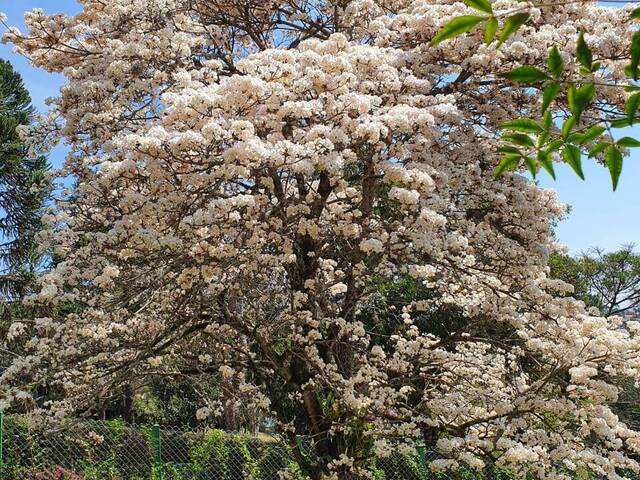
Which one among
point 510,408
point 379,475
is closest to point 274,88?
point 510,408

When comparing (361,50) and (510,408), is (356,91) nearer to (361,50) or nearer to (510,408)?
(361,50)

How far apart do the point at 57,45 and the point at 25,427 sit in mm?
4054

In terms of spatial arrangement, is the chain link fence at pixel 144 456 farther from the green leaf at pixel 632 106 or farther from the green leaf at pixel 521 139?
the green leaf at pixel 632 106

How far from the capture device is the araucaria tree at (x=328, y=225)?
17.9ft

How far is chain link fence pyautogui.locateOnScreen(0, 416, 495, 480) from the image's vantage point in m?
7.84

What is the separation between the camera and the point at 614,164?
4.09 ft

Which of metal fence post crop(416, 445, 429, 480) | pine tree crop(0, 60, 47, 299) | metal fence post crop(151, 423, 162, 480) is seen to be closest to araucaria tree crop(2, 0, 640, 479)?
metal fence post crop(151, 423, 162, 480)

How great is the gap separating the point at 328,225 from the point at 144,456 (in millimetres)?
4060

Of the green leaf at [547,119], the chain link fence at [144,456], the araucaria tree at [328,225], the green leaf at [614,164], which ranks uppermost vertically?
the araucaria tree at [328,225]

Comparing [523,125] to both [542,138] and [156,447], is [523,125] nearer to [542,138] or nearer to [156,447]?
[542,138]

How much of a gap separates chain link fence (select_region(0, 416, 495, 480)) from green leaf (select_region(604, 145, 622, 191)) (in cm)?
648

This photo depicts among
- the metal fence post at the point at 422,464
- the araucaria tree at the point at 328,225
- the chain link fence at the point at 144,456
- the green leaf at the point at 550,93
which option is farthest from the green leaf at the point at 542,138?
the metal fence post at the point at 422,464

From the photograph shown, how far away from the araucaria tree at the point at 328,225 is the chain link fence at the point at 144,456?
3.76ft

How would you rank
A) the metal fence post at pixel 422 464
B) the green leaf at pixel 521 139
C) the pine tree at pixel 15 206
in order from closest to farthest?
the green leaf at pixel 521 139 < the metal fence post at pixel 422 464 < the pine tree at pixel 15 206
